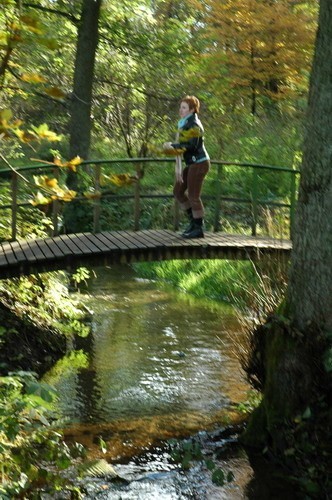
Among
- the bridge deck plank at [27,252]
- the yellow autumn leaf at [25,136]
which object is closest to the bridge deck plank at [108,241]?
the bridge deck plank at [27,252]

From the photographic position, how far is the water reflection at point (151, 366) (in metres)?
7.64

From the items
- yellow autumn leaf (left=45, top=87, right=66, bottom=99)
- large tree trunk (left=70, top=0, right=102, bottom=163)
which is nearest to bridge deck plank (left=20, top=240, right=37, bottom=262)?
large tree trunk (left=70, top=0, right=102, bottom=163)

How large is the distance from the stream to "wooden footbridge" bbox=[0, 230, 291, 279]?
3.95ft

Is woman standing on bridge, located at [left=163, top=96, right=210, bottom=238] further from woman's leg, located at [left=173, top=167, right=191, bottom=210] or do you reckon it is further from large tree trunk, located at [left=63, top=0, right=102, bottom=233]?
large tree trunk, located at [left=63, top=0, right=102, bottom=233]

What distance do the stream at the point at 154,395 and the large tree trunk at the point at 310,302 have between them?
539mm

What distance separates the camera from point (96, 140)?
21.2 meters

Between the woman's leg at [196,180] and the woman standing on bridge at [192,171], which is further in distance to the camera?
the woman's leg at [196,180]

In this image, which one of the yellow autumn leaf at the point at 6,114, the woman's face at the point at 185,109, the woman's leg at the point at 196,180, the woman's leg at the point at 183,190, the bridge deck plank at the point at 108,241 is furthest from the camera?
the woman's leg at the point at 183,190

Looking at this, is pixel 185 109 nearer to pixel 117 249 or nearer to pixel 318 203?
pixel 117 249

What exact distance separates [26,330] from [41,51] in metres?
6.20

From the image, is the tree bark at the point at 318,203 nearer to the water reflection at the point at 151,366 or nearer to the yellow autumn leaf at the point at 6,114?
the water reflection at the point at 151,366

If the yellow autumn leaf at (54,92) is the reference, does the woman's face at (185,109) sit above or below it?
above

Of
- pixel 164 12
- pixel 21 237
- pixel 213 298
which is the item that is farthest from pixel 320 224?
pixel 164 12

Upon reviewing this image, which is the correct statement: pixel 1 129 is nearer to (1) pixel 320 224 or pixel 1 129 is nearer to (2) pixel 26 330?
(1) pixel 320 224
